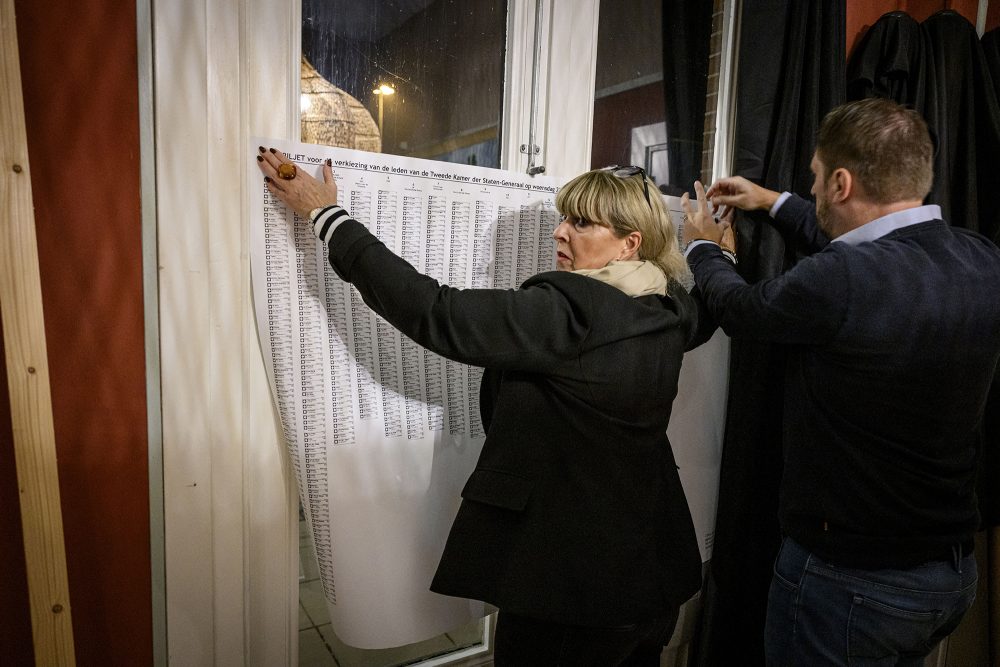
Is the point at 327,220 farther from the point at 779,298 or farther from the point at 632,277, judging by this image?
the point at 779,298

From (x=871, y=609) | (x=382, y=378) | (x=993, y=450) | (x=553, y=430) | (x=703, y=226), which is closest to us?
(x=553, y=430)

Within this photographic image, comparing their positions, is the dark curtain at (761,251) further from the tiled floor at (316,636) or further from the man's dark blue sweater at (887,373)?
the tiled floor at (316,636)

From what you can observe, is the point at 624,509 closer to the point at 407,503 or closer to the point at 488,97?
the point at 407,503

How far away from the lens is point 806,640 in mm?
1154

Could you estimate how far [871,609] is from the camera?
1092 millimetres

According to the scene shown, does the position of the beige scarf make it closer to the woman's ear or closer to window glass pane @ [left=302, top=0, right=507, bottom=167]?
the woman's ear

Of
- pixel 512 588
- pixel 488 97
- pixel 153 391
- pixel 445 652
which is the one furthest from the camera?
pixel 445 652

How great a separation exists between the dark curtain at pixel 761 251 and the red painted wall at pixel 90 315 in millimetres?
1340

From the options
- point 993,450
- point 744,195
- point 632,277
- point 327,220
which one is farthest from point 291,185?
point 993,450

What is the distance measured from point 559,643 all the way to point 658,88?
140cm

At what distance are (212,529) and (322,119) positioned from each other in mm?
836

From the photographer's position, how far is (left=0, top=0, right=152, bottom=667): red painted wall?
974 millimetres

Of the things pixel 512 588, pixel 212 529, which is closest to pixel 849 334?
pixel 512 588

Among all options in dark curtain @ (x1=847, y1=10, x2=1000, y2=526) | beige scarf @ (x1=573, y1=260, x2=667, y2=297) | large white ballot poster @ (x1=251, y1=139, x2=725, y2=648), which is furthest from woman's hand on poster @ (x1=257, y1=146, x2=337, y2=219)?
dark curtain @ (x1=847, y1=10, x2=1000, y2=526)
